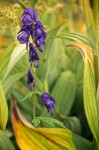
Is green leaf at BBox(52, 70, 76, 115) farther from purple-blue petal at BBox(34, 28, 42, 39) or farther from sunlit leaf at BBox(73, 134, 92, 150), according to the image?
purple-blue petal at BBox(34, 28, 42, 39)

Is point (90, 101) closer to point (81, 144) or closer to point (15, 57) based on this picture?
point (81, 144)

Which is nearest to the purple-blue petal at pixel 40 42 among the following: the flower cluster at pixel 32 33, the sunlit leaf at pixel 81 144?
the flower cluster at pixel 32 33

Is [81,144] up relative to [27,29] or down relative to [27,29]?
down

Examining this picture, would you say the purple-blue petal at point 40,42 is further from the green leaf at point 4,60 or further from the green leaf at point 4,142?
the green leaf at point 4,60

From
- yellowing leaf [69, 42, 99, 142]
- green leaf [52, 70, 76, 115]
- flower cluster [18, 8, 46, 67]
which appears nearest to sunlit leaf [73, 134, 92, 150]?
yellowing leaf [69, 42, 99, 142]

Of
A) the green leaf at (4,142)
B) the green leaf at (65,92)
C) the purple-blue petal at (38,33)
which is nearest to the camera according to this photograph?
the purple-blue petal at (38,33)

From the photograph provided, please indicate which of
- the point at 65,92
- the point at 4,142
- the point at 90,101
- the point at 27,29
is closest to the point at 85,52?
the point at 90,101
